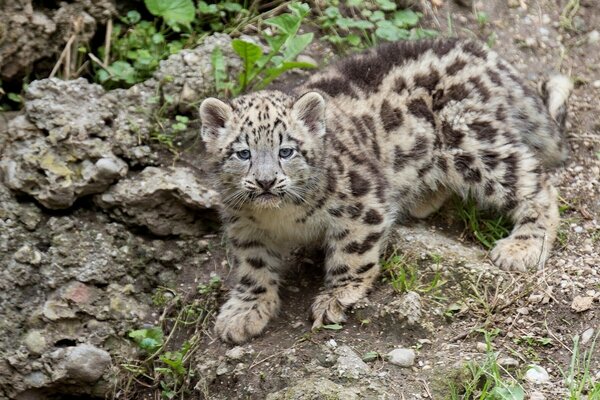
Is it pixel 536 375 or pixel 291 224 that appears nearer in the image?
pixel 536 375

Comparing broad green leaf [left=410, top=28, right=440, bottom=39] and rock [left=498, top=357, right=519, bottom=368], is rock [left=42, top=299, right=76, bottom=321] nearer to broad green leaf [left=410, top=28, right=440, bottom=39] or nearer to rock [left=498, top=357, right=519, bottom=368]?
rock [left=498, top=357, right=519, bottom=368]

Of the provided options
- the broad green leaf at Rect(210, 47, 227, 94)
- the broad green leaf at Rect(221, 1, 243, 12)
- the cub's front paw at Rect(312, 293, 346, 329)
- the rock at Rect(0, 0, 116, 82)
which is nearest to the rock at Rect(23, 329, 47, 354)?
the cub's front paw at Rect(312, 293, 346, 329)

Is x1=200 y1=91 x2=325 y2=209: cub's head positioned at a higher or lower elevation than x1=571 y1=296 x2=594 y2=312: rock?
higher

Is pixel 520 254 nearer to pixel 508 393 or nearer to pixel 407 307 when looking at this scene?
pixel 407 307

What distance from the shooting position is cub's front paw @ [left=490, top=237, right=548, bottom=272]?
7734 mm

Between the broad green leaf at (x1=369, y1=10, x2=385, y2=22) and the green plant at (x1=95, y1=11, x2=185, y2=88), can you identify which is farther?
the broad green leaf at (x1=369, y1=10, x2=385, y2=22)

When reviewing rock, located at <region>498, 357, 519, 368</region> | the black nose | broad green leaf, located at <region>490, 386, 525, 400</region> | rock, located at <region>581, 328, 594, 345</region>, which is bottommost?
rock, located at <region>498, 357, 519, 368</region>

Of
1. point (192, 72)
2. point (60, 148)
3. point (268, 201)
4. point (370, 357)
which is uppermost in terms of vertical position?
point (192, 72)

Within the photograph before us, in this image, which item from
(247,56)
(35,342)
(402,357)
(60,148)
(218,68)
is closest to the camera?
(402,357)

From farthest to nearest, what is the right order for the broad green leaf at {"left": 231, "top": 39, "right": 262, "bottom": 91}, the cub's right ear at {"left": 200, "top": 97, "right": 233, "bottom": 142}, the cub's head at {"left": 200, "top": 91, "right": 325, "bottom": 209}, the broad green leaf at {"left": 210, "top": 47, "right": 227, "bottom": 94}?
the broad green leaf at {"left": 210, "top": 47, "right": 227, "bottom": 94}
the broad green leaf at {"left": 231, "top": 39, "right": 262, "bottom": 91}
the cub's right ear at {"left": 200, "top": 97, "right": 233, "bottom": 142}
the cub's head at {"left": 200, "top": 91, "right": 325, "bottom": 209}

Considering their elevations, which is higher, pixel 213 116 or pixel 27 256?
pixel 213 116

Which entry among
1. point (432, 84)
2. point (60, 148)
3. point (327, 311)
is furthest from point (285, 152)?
point (60, 148)

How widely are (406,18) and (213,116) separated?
10.5 ft

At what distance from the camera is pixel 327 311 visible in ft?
24.4
